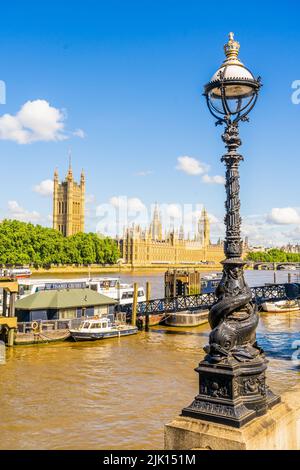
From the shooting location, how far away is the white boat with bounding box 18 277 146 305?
36719mm

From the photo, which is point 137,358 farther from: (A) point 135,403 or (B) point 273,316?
(B) point 273,316

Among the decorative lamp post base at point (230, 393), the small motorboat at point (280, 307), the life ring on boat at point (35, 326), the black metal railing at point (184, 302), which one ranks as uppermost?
the decorative lamp post base at point (230, 393)

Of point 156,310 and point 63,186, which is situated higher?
point 63,186

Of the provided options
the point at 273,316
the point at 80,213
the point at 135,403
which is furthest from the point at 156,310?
the point at 80,213

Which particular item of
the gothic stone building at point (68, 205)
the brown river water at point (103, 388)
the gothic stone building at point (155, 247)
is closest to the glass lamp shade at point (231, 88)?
the brown river water at point (103, 388)

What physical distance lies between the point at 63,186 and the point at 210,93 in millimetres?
166288

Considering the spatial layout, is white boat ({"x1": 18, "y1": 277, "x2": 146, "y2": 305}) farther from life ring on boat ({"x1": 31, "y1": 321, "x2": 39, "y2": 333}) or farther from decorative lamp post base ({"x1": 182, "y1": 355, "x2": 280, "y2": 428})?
decorative lamp post base ({"x1": 182, "y1": 355, "x2": 280, "y2": 428})

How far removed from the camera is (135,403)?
1565 cm

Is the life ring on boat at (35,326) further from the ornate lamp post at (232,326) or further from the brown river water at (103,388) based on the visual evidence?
the ornate lamp post at (232,326)

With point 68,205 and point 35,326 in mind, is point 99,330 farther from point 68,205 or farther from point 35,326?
point 68,205

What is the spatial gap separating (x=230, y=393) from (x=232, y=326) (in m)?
0.69

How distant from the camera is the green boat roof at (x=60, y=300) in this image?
28359 mm

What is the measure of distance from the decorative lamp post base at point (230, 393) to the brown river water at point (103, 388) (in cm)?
811

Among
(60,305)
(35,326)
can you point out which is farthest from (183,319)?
(35,326)
